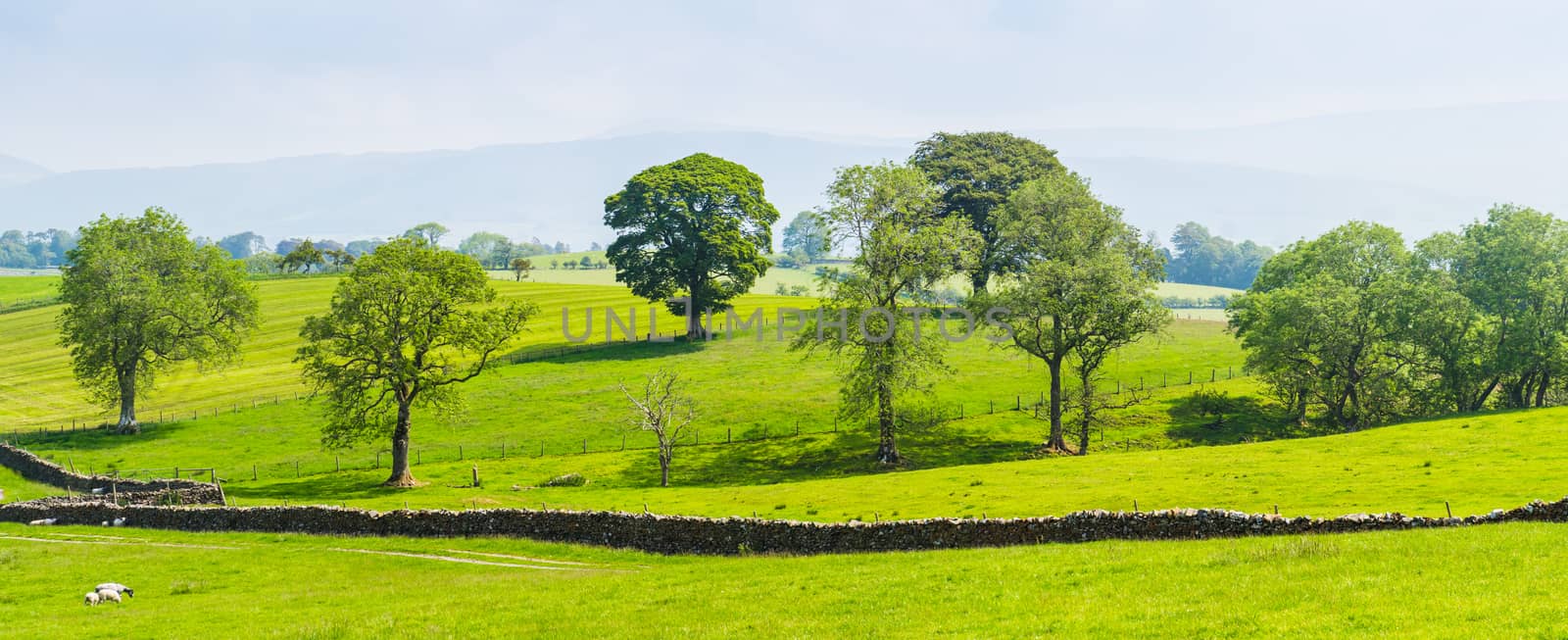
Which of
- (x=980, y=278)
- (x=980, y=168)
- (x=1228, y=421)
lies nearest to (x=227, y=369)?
(x=980, y=278)

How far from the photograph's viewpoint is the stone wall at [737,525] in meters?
26.2

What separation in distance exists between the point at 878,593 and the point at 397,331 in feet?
138

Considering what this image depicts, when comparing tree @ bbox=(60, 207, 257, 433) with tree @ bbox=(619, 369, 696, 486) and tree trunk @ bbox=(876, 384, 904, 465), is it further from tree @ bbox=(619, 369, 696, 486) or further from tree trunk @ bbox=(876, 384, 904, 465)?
tree trunk @ bbox=(876, 384, 904, 465)

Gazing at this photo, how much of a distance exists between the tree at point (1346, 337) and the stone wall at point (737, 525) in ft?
125

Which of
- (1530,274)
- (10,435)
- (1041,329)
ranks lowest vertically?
(10,435)

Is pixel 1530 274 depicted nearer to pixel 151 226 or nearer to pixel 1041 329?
pixel 1041 329

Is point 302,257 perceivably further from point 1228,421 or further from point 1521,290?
point 1521,290

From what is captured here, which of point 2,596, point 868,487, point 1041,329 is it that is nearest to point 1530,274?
point 1041,329

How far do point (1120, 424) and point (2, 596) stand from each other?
58548 millimetres

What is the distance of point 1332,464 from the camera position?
39.7 m

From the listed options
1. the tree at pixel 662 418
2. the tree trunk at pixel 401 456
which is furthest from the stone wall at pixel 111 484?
the tree at pixel 662 418

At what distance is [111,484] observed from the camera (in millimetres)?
51406

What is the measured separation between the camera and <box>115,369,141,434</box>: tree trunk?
69.8 m

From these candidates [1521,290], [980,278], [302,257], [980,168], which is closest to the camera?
[1521,290]
